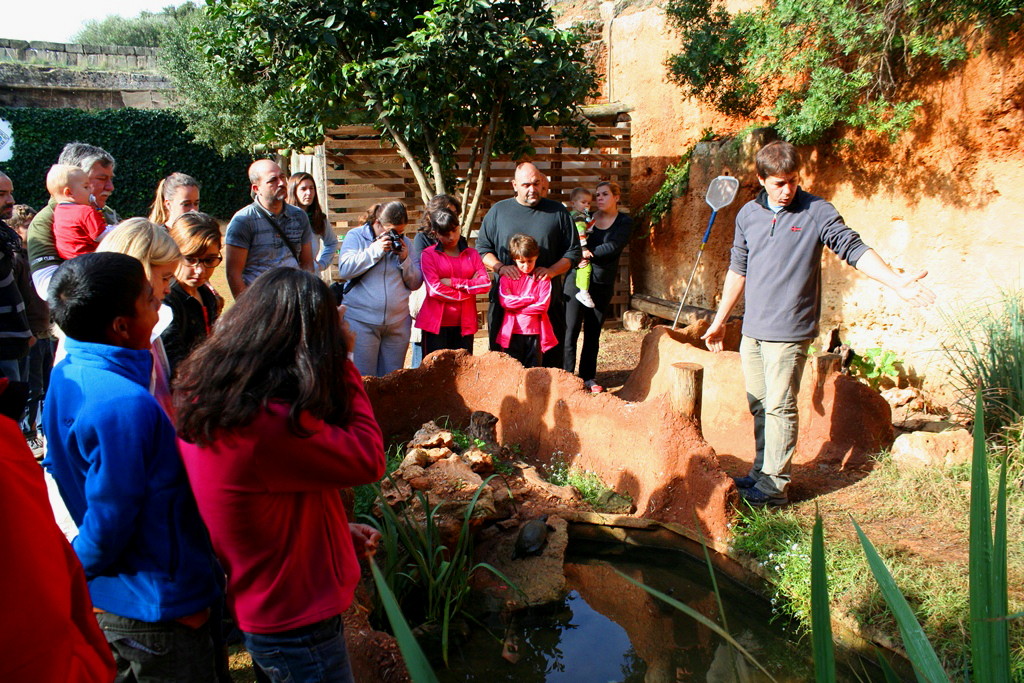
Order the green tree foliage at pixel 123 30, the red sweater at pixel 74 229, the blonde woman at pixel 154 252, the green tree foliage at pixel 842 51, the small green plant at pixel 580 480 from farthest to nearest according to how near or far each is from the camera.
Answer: the green tree foliage at pixel 123 30 < the green tree foliage at pixel 842 51 < the small green plant at pixel 580 480 < the red sweater at pixel 74 229 < the blonde woman at pixel 154 252

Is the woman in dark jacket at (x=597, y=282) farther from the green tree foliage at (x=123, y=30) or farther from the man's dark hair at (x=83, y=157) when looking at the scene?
the green tree foliage at (x=123, y=30)

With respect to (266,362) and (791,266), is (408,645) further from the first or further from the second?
(791,266)

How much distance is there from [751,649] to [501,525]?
137cm

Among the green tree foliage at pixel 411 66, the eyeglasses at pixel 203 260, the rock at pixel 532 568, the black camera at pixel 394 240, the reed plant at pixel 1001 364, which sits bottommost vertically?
the rock at pixel 532 568

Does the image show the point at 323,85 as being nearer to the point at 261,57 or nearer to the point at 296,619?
the point at 261,57

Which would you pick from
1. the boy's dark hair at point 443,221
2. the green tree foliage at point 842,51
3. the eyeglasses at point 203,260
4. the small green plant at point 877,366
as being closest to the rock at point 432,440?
the boy's dark hair at point 443,221

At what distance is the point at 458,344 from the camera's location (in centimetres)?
558

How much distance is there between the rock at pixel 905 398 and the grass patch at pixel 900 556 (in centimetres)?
178

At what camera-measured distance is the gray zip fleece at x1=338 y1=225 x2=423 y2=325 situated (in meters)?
4.96

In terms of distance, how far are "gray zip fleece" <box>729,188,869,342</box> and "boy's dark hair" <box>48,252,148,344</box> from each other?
124 inches

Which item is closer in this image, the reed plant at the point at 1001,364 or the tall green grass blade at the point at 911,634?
the tall green grass blade at the point at 911,634

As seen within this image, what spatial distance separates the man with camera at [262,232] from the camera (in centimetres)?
438

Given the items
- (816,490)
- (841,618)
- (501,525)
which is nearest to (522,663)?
(501,525)

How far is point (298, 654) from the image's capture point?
1.85m
